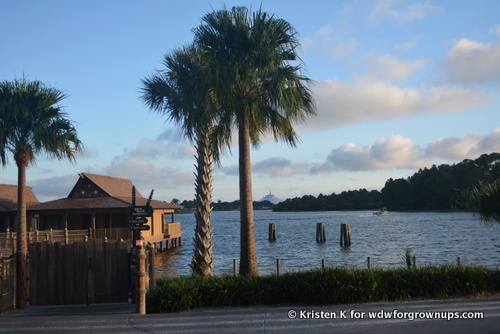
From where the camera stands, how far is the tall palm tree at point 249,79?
56.1 ft

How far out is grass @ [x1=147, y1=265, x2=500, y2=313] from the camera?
12.3 m

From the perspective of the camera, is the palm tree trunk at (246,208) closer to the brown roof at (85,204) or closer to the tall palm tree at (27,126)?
the tall palm tree at (27,126)

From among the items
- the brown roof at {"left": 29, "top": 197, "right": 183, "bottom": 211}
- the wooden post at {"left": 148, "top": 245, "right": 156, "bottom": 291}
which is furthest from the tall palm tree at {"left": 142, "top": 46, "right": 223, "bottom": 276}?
the brown roof at {"left": 29, "top": 197, "right": 183, "bottom": 211}

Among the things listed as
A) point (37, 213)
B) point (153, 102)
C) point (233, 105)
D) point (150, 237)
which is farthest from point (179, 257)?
point (233, 105)

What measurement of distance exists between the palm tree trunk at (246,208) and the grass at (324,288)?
415 cm

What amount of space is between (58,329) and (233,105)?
31.8ft

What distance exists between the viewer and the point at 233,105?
17672mm

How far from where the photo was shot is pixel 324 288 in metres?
12.4

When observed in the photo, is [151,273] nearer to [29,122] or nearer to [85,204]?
[29,122]

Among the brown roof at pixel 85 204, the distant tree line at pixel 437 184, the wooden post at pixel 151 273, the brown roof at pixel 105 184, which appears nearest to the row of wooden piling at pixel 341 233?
the brown roof at pixel 85 204

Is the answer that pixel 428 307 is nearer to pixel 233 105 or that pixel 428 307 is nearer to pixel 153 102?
pixel 233 105

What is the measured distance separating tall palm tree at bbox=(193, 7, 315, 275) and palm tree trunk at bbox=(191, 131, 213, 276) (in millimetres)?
2043

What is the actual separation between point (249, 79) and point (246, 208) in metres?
4.44

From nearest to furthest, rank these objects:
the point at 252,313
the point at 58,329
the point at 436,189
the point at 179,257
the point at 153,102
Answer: the point at 58,329
the point at 252,313
the point at 153,102
the point at 179,257
the point at 436,189
